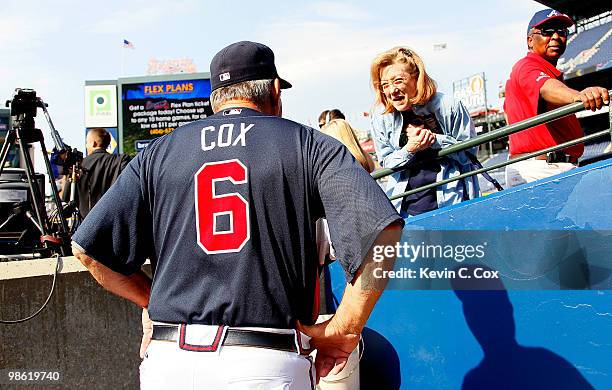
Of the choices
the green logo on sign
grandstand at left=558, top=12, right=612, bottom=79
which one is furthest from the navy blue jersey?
grandstand at left=558, top=12, right=612, bottom=79

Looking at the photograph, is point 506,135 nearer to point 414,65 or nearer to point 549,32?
point 414,65

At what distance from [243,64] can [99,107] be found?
56.4 ft

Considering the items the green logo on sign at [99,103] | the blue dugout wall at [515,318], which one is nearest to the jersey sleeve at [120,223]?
the blue dugout wall at [515,318]

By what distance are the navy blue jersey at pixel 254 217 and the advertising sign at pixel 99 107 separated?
1687 centimetres

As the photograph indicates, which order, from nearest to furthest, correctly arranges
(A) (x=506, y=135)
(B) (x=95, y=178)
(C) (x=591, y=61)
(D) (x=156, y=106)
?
(A) (x=506, y=135) < (B) (x=95, y=178) < (D) (x=156, y=106) < (C) (x=591, y=61)

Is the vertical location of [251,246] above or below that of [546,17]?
below

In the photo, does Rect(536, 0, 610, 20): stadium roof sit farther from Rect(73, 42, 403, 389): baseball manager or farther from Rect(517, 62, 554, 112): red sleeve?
Rect(73, 42, 403, 389): baseball manager

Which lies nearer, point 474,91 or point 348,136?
point 348,136

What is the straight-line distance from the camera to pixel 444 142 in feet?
13.8

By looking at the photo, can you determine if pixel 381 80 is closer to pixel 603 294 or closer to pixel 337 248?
pixel 603 294

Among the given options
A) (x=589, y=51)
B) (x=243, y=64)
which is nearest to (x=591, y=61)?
(x=589, y=51)

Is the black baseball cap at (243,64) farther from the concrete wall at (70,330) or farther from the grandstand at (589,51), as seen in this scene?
the grandstand at (589,51)

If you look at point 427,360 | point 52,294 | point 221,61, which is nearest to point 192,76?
point 52,294

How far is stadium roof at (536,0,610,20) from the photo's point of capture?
479cm
